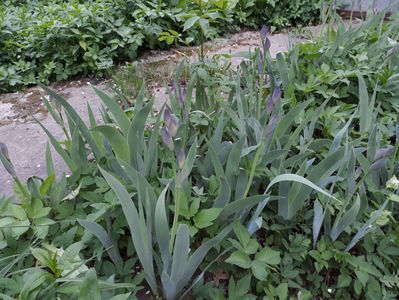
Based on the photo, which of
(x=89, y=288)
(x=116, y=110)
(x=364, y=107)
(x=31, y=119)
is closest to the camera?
(x=89, y=288)

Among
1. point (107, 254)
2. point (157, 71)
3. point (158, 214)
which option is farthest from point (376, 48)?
point (107, 254)

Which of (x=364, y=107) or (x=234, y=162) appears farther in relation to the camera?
(x=364, y=107)

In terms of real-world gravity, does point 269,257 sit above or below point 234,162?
below

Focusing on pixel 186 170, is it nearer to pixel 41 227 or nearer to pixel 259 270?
→ pixel 259 270

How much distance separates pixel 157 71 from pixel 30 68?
49.8 inches

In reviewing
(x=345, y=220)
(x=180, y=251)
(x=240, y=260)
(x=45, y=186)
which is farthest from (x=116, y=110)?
(x=345, y=220)

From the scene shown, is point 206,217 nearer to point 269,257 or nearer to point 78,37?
point 269,257

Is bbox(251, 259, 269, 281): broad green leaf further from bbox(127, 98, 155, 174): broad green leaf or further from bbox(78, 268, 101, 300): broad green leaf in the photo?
bbox(127, 98, 155, 174): broad green leaf

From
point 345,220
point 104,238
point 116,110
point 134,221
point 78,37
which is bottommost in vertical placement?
point 345,220

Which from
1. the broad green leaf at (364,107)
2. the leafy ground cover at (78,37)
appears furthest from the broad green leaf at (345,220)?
the leafy ground cover at (78,37)

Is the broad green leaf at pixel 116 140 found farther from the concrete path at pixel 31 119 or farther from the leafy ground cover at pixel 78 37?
the leafy ground cover at pixel 78 37

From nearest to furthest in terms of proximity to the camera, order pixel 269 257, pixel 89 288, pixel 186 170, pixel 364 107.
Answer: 1. pixel 89 288
2. pixel 186 170
3. pixel 269 257
4. pixel 364 107

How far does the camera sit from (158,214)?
37.0 inches

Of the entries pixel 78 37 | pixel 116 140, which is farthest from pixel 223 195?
pixel 78 37
